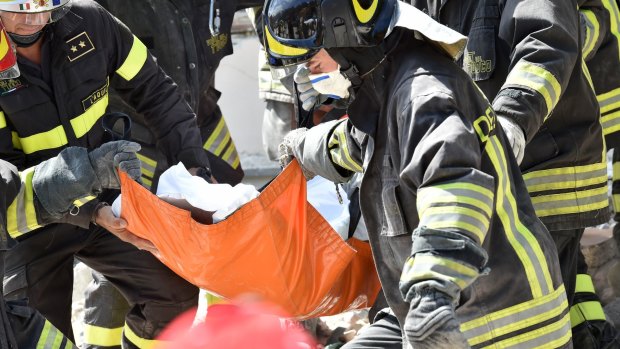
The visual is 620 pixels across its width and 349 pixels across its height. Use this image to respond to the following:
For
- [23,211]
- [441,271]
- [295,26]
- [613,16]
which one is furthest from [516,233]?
[613,16]

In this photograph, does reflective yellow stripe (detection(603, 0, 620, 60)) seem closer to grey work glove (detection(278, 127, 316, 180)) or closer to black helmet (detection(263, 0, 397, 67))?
grey work glove (detection(278, 127, 316, 180))

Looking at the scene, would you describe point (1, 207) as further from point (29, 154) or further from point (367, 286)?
point (367, 286)

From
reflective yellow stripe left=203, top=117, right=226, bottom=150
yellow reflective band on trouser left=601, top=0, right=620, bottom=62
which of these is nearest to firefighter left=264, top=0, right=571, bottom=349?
yellow reflective band on trouser left=601, top=0, right=620, bottom=62

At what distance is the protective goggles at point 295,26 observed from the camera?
3.41 meters

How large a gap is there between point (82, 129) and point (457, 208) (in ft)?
7.50

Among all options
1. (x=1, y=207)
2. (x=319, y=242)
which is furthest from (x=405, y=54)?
(x=1, y=207)

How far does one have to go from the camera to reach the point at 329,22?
133 inches

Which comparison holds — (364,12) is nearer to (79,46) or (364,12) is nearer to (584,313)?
(79,46)

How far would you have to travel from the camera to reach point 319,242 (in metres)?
4.39

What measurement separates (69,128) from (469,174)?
7.40ft

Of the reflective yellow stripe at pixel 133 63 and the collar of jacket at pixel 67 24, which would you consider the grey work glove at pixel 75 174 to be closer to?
the collar of jacket at pixel 67 24

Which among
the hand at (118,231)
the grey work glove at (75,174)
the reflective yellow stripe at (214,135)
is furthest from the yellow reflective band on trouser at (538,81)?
the reflective yellow stripe at (214,135)

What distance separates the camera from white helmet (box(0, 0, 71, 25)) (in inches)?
169

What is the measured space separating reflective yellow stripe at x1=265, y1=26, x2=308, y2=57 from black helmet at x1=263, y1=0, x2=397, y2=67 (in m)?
0.02
